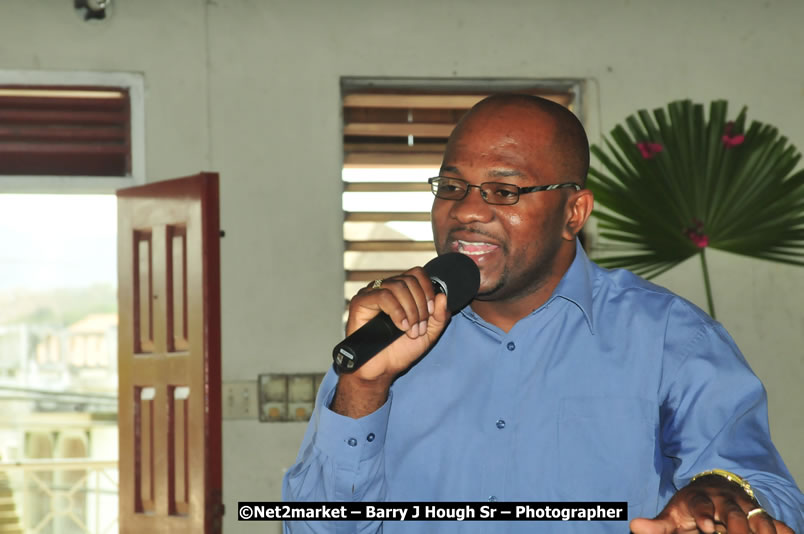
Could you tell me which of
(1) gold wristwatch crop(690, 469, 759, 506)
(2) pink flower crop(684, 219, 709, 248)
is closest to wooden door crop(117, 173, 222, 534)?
(2) pink flower crop(684, 219, 709, 248)

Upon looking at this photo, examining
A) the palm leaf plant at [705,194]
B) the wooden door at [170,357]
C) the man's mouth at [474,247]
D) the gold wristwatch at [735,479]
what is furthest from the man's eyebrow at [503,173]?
the wooden door at [170,357]

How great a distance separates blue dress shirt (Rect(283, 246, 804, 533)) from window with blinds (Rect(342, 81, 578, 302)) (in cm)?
268

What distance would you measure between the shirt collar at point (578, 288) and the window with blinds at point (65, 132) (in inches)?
113

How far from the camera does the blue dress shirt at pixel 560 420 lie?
3.99 feet

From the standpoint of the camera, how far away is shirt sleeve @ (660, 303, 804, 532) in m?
1.11

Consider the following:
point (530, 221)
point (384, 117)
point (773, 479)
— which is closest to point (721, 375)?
point (773, 479)

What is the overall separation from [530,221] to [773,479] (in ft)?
1.61

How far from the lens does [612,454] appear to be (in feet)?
4.20

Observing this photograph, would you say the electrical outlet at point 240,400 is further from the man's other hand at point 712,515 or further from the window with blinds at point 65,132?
the man's other hand at point 712,515

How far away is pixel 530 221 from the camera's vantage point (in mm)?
1392

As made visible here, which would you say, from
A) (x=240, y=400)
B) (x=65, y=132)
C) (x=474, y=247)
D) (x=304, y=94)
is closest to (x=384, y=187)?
(x=304, y=94)

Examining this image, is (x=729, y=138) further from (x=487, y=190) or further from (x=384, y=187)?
(x=487, y=190)

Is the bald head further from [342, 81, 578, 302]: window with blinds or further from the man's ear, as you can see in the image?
[342, 81, 578, 302]: window with blinds

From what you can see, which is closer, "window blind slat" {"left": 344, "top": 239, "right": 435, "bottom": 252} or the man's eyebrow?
the man's eyebrow
